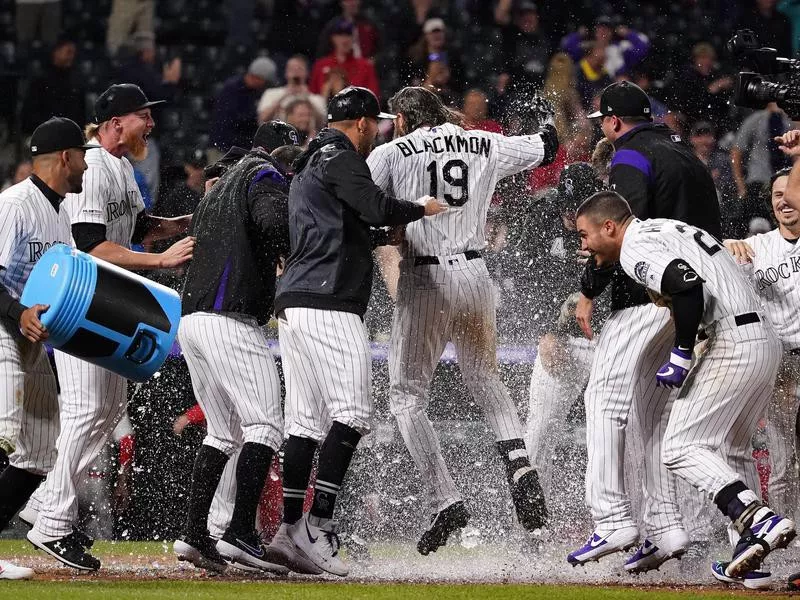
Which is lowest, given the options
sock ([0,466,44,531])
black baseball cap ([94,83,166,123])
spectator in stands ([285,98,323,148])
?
sock ([0,466,44,531])

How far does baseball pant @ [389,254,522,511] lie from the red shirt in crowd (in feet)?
21.1

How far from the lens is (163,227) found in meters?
7.48

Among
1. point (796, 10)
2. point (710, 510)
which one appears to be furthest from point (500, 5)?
point (710, 510)

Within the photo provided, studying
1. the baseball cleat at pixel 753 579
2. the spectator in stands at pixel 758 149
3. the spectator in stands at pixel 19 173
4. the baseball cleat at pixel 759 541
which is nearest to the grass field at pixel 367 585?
the baseball cleat at pixel 753 579

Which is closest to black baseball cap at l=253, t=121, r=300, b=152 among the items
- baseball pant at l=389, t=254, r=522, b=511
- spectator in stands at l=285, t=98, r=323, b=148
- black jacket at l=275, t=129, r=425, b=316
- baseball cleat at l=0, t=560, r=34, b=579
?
black jacket at l=275, t=129, r=425, b=316

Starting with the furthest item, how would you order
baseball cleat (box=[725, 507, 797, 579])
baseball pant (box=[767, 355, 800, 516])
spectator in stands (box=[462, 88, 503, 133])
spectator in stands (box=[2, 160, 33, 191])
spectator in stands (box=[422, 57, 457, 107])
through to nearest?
spectator in stands (box=[2, 160, 33, 191])
spectator in stands (box=[422, 57, 457, 107])
spectator in stands (box=[462, 88, 503, 133])
baseball pant (box=[767, 355, 800, 516])
baseball cleat (box=[725, 507, 797, 579])

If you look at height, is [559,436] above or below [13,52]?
below

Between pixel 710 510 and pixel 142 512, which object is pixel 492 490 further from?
pixel 142 512

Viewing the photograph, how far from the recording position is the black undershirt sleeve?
6750 mm

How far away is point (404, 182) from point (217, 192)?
103cm

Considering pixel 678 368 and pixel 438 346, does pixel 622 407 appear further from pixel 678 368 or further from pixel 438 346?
pixel 438 346

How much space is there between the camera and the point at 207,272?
261 inches

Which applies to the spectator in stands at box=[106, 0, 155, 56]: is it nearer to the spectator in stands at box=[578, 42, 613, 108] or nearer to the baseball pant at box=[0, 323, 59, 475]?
the spectator in stands at box=[578, 42, 613, 108]

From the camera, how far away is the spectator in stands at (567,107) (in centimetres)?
1110
